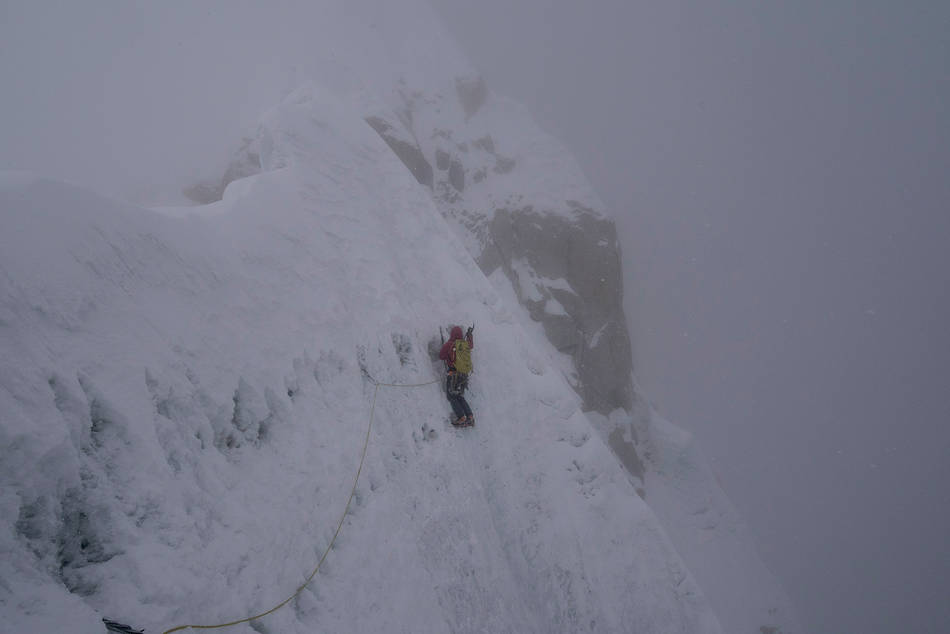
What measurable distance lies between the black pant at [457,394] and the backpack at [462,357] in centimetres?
12

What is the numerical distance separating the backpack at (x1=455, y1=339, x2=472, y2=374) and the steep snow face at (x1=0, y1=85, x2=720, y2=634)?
67cm

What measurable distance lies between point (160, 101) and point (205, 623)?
1661 inches

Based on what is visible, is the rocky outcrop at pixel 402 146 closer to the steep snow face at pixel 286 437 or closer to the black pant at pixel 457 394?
the steep snow face at pixel 286 437

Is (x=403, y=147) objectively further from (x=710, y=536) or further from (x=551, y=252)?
(x=710, y=536)

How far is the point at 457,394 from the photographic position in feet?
21.4

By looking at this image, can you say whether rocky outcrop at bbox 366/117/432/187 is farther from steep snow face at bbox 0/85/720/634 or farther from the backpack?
the backpack

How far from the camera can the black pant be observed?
256 inches

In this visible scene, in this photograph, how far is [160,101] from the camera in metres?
30.5

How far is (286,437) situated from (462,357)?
3.11m

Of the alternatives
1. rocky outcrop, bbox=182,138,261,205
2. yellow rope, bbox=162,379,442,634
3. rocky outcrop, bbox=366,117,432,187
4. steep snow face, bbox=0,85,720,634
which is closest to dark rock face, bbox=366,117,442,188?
rocky outcrop, bbox=366,117,432,187

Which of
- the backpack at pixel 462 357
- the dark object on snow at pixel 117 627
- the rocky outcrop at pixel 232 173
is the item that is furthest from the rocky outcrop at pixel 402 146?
the dark object on snow at pixel 117 627

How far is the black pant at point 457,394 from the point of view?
6496mm

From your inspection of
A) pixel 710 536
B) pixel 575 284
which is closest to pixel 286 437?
pixel 575 284

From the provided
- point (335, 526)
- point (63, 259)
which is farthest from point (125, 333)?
point (335, 526)
